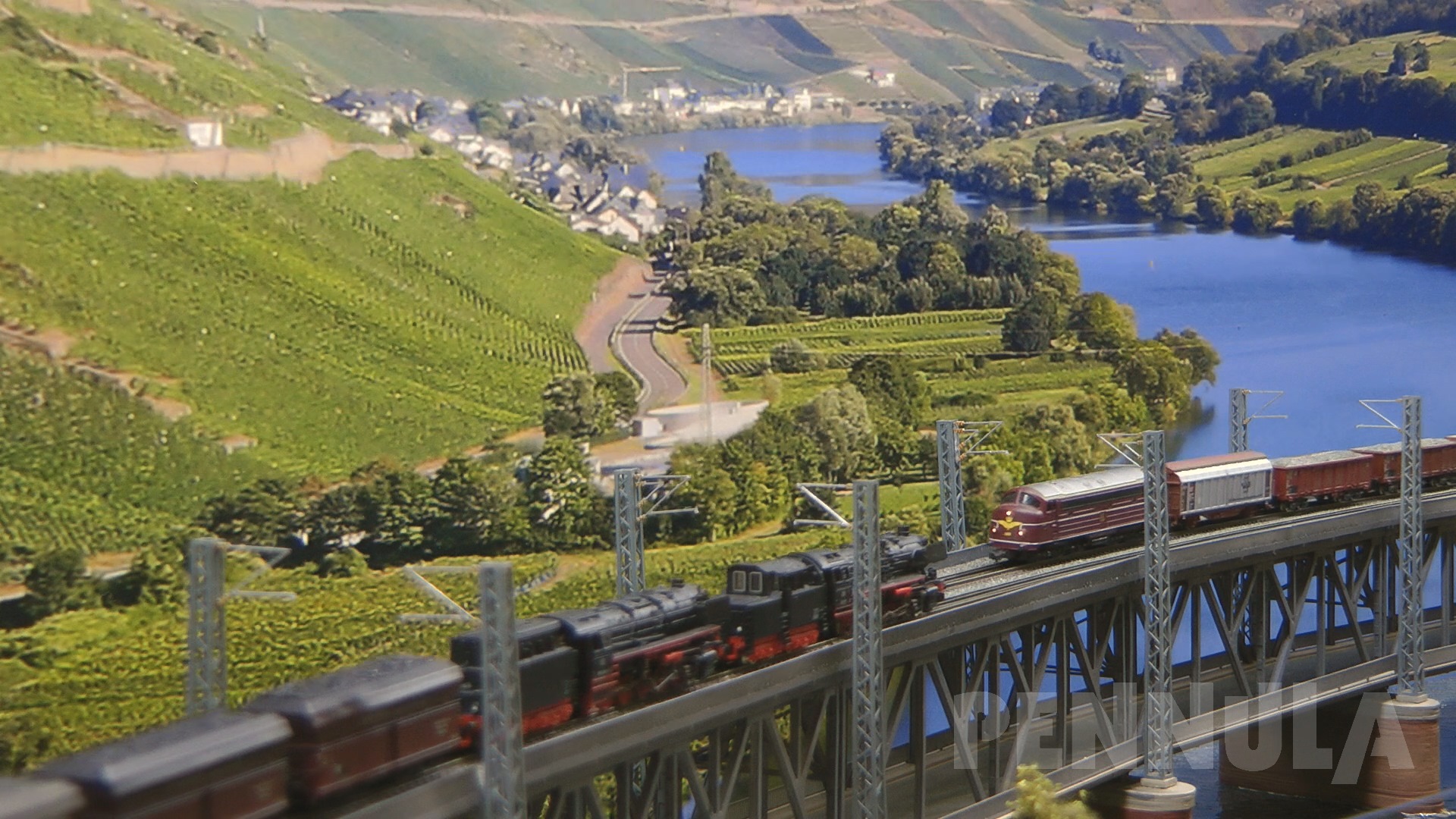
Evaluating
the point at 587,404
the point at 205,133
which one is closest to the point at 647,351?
the point at 587,404

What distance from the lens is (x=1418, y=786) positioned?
4278 centimetres

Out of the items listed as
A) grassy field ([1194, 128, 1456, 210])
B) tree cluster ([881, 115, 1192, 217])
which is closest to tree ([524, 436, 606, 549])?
tree cluster ([881, 115, 1192, 217])

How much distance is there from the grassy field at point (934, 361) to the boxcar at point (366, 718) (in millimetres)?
51833

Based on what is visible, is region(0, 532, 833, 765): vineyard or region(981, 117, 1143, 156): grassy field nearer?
region(0, 532, 833, 765): vineyard

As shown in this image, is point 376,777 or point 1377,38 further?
point 1377,38

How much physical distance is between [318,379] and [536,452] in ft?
28.2

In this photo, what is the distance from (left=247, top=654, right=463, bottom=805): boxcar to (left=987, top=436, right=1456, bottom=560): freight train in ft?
57.1

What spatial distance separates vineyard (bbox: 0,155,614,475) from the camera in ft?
211

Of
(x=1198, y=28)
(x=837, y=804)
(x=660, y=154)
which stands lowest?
(x=837, y=804)

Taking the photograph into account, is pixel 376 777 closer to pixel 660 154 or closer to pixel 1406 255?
pixel 660 154

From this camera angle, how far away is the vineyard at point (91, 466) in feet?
183

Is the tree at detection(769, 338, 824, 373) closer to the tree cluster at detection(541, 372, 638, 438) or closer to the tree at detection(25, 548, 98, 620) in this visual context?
the tree cluster at detection(541, 372, 638, 438)

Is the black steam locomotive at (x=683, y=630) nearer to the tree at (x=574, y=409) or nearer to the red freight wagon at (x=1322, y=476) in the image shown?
the red freight wagon at (x=1322, y=476)

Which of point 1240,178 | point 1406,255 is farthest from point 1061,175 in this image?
point 1406,255
